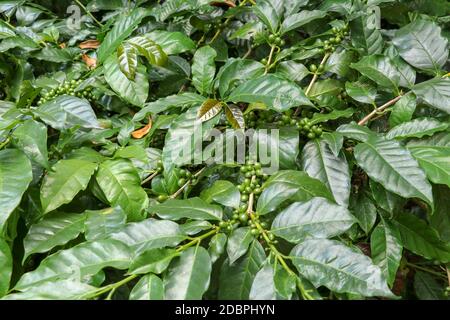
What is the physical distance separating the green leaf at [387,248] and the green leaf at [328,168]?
0.38ft

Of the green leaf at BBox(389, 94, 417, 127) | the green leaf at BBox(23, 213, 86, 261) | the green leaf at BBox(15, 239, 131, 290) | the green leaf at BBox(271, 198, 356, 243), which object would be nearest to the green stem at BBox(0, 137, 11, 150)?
the green leaf at BBox(23, 213, 86, 261)

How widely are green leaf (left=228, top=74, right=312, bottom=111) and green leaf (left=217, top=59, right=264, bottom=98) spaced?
61mm

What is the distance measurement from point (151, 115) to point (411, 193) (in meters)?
0.56

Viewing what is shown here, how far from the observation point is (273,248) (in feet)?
2.12

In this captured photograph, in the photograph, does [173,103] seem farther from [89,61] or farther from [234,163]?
[89,61]

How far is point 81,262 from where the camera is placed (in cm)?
62

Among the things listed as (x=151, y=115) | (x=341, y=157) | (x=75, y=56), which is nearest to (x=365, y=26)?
(x=341, y=157)

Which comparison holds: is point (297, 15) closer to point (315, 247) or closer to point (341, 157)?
point (341, 157)

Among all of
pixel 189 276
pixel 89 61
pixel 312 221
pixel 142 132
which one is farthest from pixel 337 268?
pixel 89 61

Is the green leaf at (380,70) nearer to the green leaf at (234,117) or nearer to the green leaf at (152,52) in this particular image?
the green leaf at (234,117)

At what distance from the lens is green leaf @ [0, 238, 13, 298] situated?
2.15ft

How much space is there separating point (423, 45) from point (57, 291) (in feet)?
2.78

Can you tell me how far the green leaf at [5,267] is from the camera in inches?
25.8

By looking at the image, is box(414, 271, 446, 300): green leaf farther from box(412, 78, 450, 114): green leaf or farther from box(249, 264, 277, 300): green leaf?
box(249, 264, 277, 300): green leaf
